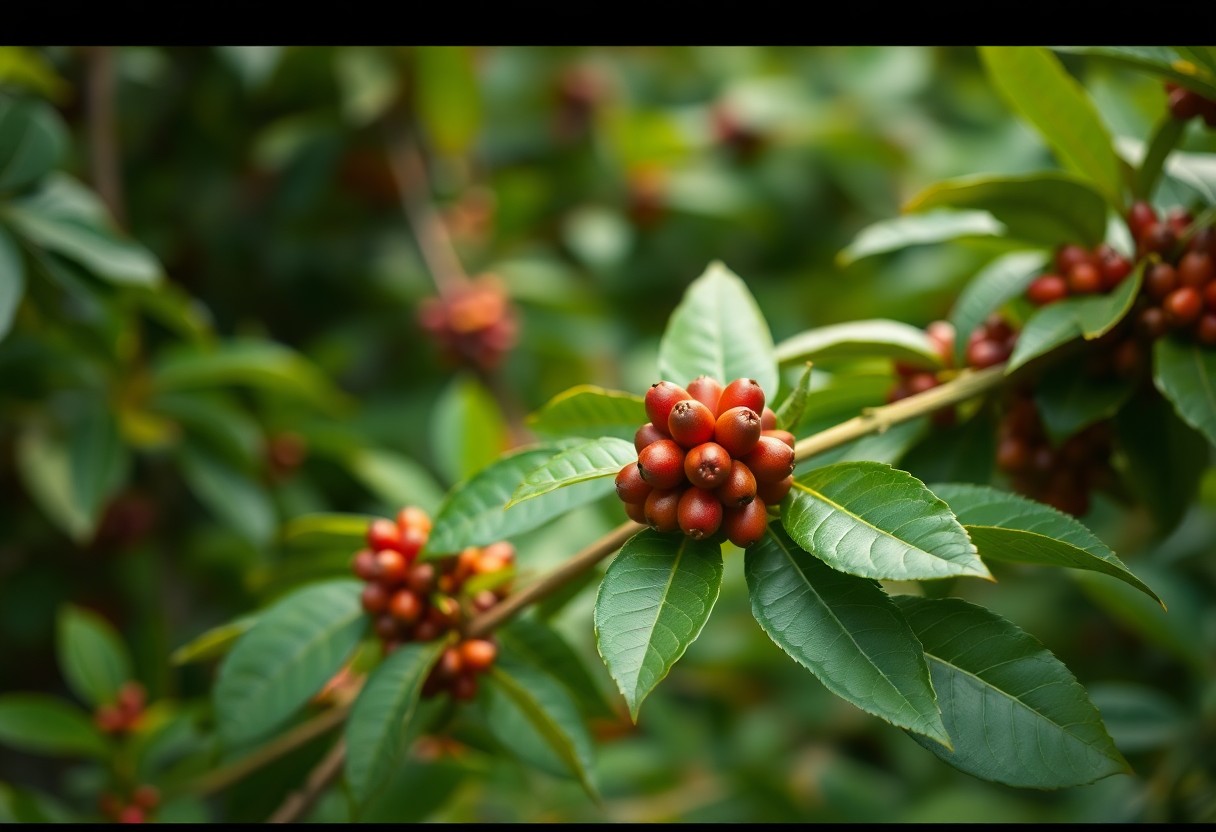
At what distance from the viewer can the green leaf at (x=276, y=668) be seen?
103cm

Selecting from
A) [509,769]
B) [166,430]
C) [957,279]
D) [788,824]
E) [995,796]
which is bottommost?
[995,796]

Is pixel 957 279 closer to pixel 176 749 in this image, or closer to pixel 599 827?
pixel 599 827

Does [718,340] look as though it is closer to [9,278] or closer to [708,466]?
[708,466]

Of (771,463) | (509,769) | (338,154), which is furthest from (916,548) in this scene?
(338,154)

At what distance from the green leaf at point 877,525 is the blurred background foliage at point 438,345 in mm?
698

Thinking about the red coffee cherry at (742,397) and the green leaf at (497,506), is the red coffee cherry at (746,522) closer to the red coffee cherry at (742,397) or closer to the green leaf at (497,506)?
the red coffee cherry at (742,397)

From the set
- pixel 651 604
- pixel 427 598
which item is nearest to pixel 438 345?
pixel 427 598

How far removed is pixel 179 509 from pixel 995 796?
6.59 feet

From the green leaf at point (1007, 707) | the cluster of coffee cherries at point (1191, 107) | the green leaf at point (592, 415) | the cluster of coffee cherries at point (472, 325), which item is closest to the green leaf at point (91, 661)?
the cluster of coffee cherries at point (472, 325)

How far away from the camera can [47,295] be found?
5.02 feet

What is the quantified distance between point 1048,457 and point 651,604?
57 centimetres

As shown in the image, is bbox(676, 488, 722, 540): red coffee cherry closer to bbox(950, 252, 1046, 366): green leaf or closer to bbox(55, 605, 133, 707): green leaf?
bbox(950, 252, 1046, 366): green leaf

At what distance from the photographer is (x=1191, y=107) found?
984mm

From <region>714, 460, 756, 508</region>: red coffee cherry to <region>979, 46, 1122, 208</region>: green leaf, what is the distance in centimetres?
59
